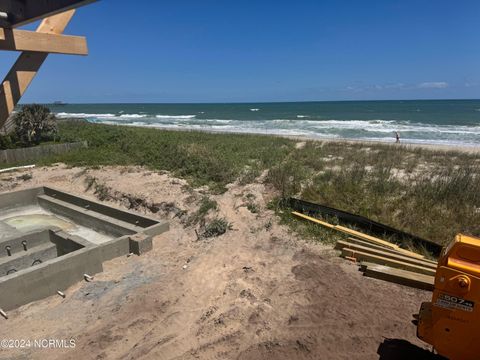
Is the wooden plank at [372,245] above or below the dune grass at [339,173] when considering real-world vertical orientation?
below

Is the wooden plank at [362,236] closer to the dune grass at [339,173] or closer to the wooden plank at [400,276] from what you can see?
the dune grass at [339,173]

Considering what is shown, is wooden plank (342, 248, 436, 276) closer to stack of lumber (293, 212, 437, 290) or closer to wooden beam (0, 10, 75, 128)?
stack of lumber (293, 212, 437, 290)

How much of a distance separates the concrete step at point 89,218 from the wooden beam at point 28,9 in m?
5.30

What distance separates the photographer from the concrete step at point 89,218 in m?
8.37

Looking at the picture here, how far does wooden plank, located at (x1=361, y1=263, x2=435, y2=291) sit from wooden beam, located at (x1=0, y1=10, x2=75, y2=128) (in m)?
4.82

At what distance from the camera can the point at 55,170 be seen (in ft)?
41.3

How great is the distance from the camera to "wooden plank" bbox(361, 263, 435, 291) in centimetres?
459

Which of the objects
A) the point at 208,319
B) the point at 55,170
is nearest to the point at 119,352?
the point at 208,319

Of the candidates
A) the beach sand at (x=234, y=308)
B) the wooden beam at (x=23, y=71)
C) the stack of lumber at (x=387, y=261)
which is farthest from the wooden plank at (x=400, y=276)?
the wooden beam at (x=23, y=71)

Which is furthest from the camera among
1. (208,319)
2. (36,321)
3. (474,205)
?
(474,205)

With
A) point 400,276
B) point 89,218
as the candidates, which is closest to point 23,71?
point 400,276

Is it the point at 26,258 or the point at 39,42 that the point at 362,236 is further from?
the point at 26,258

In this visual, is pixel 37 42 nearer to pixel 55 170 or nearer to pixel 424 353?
pixel 424 353

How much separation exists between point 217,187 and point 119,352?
5.87 meters
